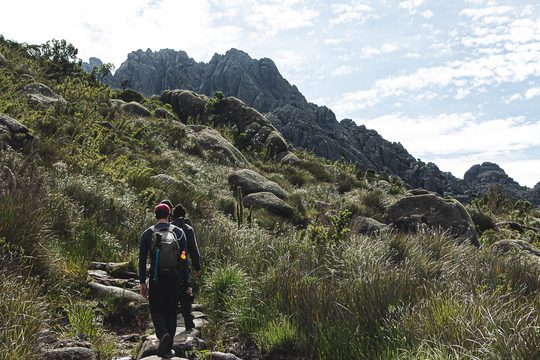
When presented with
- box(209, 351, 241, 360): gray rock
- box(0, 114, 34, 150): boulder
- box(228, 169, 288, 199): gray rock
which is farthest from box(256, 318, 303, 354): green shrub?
box(228, 169, 288, 199): gray rock

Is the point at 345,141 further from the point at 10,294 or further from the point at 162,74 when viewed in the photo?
the point at 10,294

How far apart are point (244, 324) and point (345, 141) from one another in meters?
110

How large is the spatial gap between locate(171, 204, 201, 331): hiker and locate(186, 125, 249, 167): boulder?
17.4 m

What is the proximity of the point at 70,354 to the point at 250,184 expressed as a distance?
51.6 feet

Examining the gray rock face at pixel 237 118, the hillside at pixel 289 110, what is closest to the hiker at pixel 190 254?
the gray rock face at pixel 237 118

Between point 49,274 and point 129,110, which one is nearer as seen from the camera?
point 49,274

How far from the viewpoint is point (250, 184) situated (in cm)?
2012

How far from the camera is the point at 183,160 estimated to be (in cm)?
2145

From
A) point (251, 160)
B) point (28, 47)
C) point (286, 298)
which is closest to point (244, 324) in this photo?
point (286, 298)

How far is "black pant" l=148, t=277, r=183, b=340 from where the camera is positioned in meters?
5.73

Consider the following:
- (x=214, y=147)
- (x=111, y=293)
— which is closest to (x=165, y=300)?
(x=111, y=293)

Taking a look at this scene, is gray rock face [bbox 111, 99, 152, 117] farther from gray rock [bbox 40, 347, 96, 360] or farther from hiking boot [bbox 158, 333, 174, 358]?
gray rock [bbox 40, 347, 96, 360]

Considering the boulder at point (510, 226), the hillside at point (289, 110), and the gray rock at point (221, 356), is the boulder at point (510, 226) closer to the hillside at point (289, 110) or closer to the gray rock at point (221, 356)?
the gray rock at point (221, 356)

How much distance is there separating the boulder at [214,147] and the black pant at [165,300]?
18.5m
